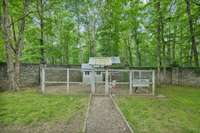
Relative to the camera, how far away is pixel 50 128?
5582 mm

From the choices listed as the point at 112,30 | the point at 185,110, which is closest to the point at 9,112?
the point at 185,110

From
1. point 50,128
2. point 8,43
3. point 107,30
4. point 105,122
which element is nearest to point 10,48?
point 8,43

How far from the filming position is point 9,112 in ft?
23.9

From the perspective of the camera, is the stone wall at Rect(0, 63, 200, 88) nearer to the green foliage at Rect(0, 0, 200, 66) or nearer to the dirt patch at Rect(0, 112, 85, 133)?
the green foliage at Rect(0, 0, 200, 66)

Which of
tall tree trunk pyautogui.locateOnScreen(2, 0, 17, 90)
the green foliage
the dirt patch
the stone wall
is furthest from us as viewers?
the green foliage

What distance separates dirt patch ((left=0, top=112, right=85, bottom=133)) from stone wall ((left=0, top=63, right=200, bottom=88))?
10.8 m

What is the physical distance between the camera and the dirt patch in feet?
17.5

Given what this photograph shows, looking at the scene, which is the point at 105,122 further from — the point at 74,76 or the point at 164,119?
the point at 74,76

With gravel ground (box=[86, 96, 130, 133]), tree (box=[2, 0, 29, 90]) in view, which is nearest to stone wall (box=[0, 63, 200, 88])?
tree (box=[2, 0, 29, 90])

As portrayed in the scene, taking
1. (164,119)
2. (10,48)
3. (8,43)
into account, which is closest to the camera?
(164,119)

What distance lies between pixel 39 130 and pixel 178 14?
1713cm

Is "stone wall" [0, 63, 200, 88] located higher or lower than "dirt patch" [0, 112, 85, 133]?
higher

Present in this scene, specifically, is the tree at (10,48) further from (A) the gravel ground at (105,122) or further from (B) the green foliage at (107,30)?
(A) the gravel ground at (105,122)

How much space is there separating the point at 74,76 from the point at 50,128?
1597 centimetres
